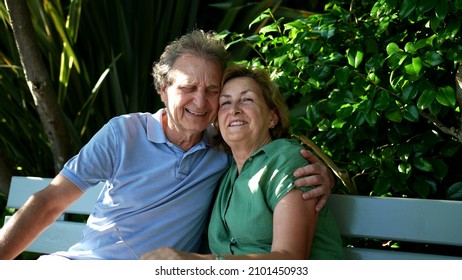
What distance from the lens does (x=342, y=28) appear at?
96.9 inches

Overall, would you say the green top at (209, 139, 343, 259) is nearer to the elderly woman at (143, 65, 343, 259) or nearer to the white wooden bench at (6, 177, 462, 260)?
the elderly woman at (143, 65, 343, 259)

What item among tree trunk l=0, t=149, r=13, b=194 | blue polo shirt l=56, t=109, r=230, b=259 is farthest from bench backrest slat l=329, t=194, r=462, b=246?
tree trunk l=0, t=149, r=13, b=194

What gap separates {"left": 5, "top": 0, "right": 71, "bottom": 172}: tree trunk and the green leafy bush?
1073 mm

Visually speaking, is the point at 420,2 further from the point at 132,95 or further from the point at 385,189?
the point at 132,95

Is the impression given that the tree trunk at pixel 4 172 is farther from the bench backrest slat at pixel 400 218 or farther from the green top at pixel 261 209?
the bench backrest slat at pixel 400 218

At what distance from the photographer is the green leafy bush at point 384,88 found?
7.16 ft

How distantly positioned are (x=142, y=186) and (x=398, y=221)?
85cm

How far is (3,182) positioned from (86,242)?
1.19 metres

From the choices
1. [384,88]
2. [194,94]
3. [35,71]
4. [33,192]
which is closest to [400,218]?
[384,88]

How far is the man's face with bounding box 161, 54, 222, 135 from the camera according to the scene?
236 cm

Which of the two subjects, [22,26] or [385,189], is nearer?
[385,189]

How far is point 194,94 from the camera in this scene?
236 cm

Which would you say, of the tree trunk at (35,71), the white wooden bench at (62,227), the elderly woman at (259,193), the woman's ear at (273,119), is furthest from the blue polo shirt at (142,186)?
the tree trunk at (35,71)
